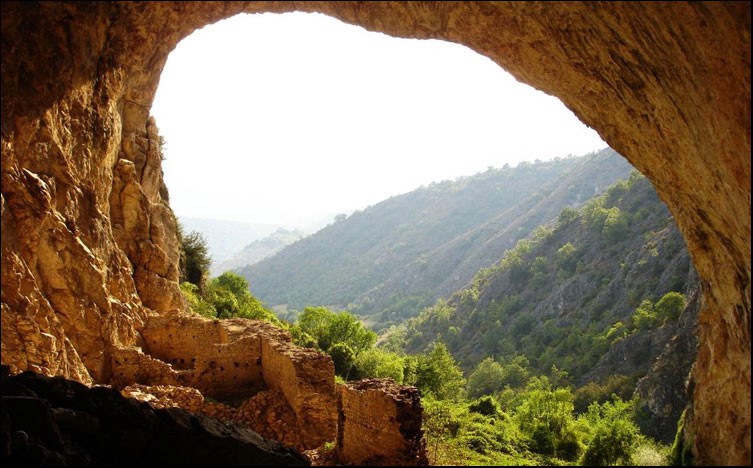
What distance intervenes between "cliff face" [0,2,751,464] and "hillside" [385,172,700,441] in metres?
36.1

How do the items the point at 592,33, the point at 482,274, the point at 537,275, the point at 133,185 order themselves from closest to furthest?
the point at 592,33
the point at 133,185
the point at 537,275
the point at 482,274

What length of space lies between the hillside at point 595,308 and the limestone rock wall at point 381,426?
37517mm

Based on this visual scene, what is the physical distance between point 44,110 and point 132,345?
852cm

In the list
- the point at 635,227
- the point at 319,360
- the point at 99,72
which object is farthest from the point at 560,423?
the point at 635,227

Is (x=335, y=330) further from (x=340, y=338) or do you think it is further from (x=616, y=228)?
(x=616, y=228)

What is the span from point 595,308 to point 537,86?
280 ft

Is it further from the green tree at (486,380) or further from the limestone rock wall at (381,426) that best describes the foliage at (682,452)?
the green tree at (486,380)

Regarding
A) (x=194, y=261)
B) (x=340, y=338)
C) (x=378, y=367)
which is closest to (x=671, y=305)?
(x=340, y=338)

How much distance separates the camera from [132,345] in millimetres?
16906

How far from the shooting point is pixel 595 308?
297 ft

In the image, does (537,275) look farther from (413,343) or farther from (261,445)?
(261,445)

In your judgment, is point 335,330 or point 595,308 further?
point 595,308

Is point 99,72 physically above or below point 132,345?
above

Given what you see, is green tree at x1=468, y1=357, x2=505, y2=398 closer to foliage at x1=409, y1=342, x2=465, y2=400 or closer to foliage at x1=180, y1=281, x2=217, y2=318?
foliage at x1=409, y1=342, x2=465, y2=400
